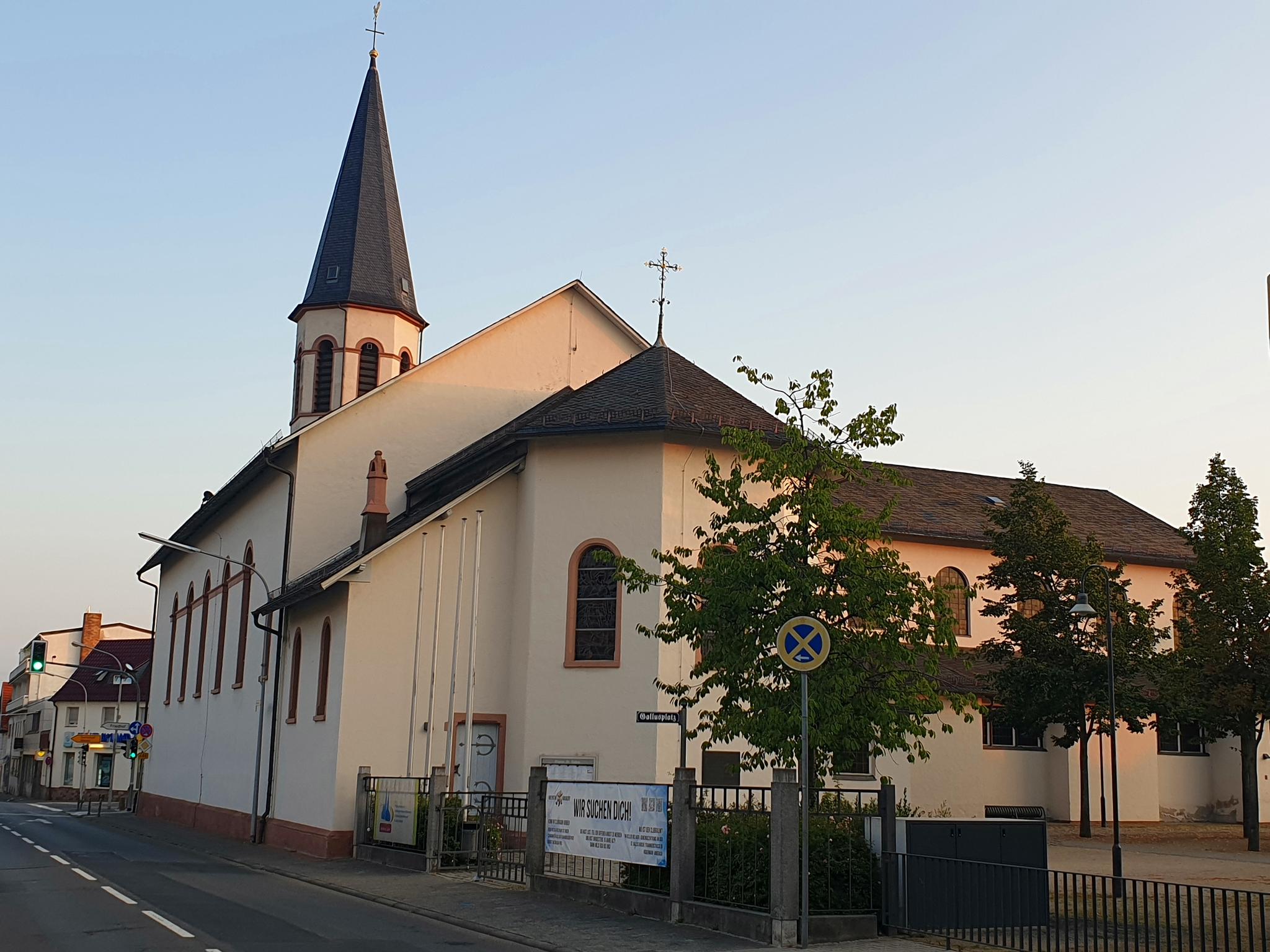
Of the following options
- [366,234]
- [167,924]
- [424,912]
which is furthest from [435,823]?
[366,234]

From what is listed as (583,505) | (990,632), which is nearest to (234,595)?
(583,505)

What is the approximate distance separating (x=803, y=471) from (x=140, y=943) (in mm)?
9888

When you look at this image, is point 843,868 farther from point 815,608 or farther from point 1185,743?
point 1185,743

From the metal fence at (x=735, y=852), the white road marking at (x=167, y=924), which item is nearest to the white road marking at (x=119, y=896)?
the white road marking at (x=167, y=924)

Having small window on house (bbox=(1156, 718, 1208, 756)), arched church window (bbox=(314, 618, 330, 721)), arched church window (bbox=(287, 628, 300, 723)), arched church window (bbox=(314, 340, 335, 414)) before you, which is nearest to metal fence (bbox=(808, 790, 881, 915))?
arched church window (bbox=(314, 618, 330, 721))

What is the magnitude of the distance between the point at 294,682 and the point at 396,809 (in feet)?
23.2

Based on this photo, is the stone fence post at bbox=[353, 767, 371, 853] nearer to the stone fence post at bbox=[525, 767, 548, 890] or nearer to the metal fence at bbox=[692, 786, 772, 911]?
the stone fence post at bbox=[525, 767, 548, 890]

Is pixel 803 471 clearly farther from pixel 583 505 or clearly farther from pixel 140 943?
pixel 140 943

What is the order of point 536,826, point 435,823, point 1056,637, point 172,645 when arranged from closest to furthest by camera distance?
point 536,826 → point 435,823 → point 1056,637 → point 172,645

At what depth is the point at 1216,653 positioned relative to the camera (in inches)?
1193

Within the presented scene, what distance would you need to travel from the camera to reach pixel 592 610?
25.3 meters

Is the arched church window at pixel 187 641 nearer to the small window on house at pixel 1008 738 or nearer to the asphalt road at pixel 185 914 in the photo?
the asphalt road at pixel 185 914

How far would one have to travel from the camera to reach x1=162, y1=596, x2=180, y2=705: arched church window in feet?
150

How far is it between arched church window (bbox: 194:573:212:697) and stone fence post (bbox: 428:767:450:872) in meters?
20.1
